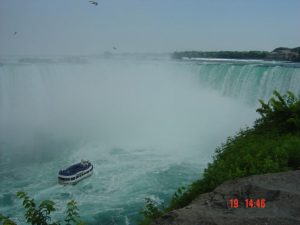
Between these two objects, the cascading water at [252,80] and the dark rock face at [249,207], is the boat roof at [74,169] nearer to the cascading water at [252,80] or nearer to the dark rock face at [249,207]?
the dark rock face at [249,207]

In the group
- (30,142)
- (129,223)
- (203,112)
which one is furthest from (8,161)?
(203,112)

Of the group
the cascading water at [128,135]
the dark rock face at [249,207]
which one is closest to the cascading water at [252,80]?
the cascading water at [128,135]

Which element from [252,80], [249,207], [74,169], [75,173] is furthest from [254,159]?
[252,80]

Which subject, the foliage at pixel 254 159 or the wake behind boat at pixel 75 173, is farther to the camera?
the wake behind boat at pixel 75 173

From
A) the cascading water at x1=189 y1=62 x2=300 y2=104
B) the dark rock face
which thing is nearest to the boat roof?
the dark rock face

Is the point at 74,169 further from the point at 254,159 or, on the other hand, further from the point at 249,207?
the point at 249,207
